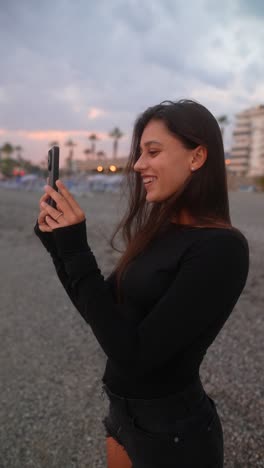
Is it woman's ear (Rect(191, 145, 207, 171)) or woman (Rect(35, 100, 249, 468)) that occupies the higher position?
woman's ear (Rect(191, 145, 207, 171))

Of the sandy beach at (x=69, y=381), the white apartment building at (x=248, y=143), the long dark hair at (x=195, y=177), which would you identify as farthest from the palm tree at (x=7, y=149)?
the long dark hair at (x=195, y=177)

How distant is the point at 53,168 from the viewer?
1322 millimetres

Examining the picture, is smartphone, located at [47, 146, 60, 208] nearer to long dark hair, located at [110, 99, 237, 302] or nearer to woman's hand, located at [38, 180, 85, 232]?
woman's hand, located at [38, 180, 85, 232]

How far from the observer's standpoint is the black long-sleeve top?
3.92 feet

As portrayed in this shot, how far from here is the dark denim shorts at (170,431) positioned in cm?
139

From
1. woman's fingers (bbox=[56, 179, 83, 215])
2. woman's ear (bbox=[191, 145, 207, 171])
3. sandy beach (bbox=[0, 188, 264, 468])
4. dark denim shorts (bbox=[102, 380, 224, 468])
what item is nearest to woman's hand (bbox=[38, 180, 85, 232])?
woman's fingers (bbox=[56, 179, 83, 215])

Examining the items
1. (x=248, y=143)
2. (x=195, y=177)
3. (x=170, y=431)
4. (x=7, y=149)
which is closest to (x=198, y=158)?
(x=195, y=177)

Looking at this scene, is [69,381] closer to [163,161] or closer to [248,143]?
[163,161]

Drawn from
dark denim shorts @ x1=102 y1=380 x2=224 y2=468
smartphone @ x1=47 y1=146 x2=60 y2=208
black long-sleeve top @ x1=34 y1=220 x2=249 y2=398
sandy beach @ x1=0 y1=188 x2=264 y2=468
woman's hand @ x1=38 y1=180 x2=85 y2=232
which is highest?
smartphone @ x1=47 y1=146 x2=60 y2=208

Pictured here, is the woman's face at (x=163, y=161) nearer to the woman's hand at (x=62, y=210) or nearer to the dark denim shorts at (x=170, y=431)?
the woman's hand at (x=62, y=210)

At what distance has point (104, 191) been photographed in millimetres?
44000

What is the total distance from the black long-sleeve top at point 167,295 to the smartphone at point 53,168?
0.11 m

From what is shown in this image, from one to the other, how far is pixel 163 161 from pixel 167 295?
0.46 meters

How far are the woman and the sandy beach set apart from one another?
2.69 feet
